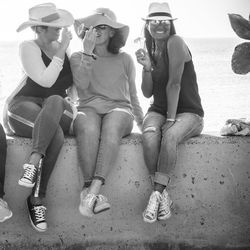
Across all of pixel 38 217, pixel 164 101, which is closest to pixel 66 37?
pixel 164 101

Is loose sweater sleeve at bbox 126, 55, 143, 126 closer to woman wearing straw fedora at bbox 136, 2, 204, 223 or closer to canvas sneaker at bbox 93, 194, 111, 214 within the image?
woman wearing straw fedora at bbox 136, 2, 204, 223

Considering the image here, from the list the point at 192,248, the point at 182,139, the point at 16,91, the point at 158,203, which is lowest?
the point at 192,248

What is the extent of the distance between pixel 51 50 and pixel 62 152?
783 millimetres

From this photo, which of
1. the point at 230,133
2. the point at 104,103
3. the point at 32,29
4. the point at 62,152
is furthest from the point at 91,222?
the point at 32,29

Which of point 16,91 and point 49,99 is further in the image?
point 16,91

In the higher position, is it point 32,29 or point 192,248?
point 32,29

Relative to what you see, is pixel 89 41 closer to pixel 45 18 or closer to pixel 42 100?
pixel 45 18

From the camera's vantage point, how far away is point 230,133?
3.79 metres

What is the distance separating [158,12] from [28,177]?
5.17ft

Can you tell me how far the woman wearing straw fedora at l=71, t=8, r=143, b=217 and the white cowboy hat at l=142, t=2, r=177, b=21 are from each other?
0.25 m

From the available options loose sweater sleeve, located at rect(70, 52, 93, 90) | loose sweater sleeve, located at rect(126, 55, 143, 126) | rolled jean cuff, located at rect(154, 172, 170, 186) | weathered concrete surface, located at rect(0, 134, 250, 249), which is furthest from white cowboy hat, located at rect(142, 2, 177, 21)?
rolled jean cuff, located at rect(154, 172, 170, 186)

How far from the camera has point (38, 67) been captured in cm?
354

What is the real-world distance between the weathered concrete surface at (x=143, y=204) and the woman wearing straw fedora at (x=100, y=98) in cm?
22

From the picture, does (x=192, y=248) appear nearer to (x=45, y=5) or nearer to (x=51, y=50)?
(x=51, y=50)
